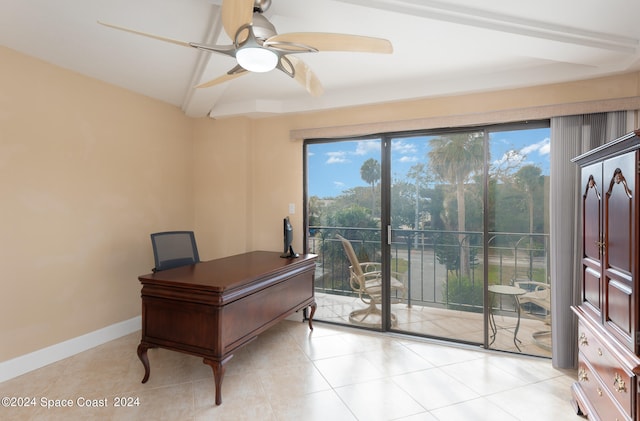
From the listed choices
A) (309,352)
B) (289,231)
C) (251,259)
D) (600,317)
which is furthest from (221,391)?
(600,317)

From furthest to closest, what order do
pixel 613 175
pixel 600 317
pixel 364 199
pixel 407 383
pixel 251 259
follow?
pixel 364 199 < pixel 251 259 < pixel 407 383 < pixel 600 317 < pixel 613 175

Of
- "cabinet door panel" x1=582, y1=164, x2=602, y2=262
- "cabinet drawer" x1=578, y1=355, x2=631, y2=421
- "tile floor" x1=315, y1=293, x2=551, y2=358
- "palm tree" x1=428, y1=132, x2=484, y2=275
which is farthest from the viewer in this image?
"palm tree" x1=428, y1=132, x2=484, y2=275

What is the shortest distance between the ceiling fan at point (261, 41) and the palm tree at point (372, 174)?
68.4 inches

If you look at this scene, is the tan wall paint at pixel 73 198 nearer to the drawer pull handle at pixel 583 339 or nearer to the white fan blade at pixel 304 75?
the white fan blade at pixel 304 75

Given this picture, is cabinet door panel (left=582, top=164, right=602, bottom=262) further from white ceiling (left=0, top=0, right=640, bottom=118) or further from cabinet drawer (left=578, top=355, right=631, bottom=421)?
white ceiling (left=0, top=0, right=640, bottom=118)

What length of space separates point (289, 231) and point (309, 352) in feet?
3.80

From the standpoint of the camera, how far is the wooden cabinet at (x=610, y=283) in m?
1.41

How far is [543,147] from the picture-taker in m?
2.77

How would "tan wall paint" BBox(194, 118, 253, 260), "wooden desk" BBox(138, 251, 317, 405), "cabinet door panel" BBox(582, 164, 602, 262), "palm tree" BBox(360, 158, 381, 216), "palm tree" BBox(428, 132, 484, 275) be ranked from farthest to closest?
"tan wall paint" BBox(194, 118, 253, 260)
"palm tree" BBox(360, 158, 381, 216)
"palm tree" BBox(428, 132, 484, 275)
"wooden desk" BBox(138, 251, 317, 405)
"cabinet door panel" BBox(582, 164, 602, 262)

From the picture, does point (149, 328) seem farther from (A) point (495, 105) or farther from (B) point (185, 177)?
(A) point (495, 105)

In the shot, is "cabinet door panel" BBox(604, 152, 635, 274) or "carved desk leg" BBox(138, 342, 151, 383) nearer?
"cabinet door panel" BBox(604, 152, 635, 274)

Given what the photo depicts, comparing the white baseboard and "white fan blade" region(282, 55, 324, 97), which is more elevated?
"white fan blade" region(282, 55, 324, 97)

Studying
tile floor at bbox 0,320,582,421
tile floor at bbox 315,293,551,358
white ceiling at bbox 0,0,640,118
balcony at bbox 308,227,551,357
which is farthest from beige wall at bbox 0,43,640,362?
tile floor at bbox 315,293,551,358

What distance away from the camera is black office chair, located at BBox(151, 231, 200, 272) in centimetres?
277
